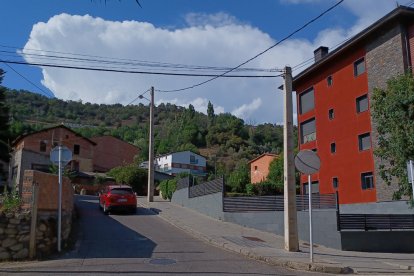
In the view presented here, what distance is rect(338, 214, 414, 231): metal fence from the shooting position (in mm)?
17484

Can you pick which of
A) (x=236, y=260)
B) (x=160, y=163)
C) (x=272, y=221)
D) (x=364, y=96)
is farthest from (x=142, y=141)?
(x=236, y=260)

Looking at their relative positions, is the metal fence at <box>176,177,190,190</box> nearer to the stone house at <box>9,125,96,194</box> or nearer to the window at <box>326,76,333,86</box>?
the window at <box>326,76,333,86</box>

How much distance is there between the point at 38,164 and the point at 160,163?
30866 mm

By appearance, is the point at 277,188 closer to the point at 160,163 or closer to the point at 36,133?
the point at 36,133

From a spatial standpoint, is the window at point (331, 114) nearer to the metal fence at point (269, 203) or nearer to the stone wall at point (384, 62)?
the stone wall at point (384, 62)

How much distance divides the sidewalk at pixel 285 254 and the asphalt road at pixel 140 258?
53 cm

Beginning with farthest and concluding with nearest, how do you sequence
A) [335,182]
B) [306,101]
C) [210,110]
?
[210,110] < [306,101] < [335,182]

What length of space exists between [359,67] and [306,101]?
25.7 feet

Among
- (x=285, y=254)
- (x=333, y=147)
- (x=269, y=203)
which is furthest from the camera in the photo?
(x=333, y=147)

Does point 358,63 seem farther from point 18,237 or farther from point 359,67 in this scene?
point 18,237

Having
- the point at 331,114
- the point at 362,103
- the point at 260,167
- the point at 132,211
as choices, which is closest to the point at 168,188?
the point at 132,211

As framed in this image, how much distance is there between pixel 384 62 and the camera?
30250mm

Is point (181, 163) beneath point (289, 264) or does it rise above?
above

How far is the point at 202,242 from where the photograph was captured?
648 inches
